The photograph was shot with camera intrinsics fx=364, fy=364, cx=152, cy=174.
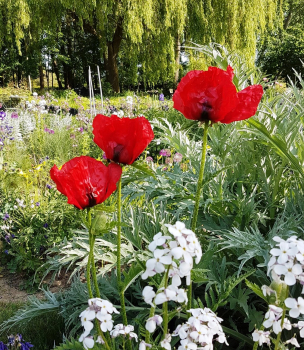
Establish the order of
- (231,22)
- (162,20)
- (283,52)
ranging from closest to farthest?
(231,22)
(162,20)
(283,52)

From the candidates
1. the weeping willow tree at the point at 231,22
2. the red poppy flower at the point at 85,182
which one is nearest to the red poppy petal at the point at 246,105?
the red poppy flower at the point at 85,182

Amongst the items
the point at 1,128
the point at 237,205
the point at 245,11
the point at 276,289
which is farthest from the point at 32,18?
the point at 276,289

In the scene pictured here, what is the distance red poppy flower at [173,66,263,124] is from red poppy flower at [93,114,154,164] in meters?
0.12

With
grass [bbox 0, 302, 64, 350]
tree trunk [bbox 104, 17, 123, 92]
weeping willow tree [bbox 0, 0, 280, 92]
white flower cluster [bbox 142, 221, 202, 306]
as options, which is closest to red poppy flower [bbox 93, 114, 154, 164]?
white flower cluster [bbox 142, 221, 202, 306]

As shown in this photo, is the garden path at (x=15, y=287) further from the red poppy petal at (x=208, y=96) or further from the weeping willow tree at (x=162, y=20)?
the weeping willow tree at (x=162, y=20)

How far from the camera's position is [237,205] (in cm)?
149

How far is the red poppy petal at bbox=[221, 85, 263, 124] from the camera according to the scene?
896 millimetres

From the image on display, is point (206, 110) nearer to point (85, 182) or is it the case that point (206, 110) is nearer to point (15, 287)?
point (85, 182)

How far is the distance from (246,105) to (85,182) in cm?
44

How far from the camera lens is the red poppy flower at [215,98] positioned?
34.1 inches

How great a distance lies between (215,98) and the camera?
86 centimetres

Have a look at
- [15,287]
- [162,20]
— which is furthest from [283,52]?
[15,287]

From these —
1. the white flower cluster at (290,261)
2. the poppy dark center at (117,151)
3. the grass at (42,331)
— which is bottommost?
the grass at (42,331)

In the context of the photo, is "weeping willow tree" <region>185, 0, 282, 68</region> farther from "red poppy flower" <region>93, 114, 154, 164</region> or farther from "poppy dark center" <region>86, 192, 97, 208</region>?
"poppy dark center" <region>86, 192, 97, 208</region>
